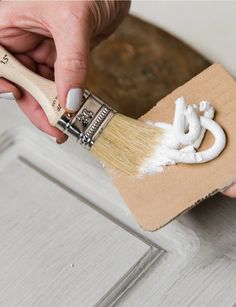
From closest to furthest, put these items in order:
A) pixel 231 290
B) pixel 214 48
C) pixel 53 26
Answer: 1. pixel 231 290
2. pixel 53 26
3. pixel 214 48

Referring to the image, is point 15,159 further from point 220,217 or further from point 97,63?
point 97,63

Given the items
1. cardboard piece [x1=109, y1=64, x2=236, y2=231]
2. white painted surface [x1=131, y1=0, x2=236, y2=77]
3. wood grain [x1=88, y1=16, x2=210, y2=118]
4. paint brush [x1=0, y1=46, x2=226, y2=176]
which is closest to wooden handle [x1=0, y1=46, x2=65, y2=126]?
paint brush [x1=0, y1=46, x2=226, y2=176]

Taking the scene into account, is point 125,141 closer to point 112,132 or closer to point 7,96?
point 112,132

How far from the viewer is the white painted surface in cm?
108

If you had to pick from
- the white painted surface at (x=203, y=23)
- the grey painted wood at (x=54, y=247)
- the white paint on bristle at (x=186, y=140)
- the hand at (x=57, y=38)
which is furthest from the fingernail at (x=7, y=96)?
the white painted surface at (x=203, y=23)

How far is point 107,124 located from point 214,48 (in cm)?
51

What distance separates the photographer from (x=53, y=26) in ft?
2.34

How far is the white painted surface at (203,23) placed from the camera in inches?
42.3

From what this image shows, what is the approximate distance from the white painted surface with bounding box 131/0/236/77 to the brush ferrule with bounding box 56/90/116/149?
1.62 feet

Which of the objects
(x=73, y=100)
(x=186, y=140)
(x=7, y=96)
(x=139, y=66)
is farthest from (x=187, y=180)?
(x=139, y=66)

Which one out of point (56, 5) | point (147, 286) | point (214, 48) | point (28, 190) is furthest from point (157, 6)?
point (147, 286)

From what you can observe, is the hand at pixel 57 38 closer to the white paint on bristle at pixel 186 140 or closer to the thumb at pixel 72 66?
the thumb at pixel 72 66

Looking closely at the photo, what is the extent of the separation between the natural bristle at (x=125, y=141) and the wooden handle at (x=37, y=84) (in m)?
0.06

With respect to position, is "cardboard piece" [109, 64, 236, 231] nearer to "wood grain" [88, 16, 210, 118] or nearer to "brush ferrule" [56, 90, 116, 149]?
"brush ferrule" [56, 90, 116, 149]
